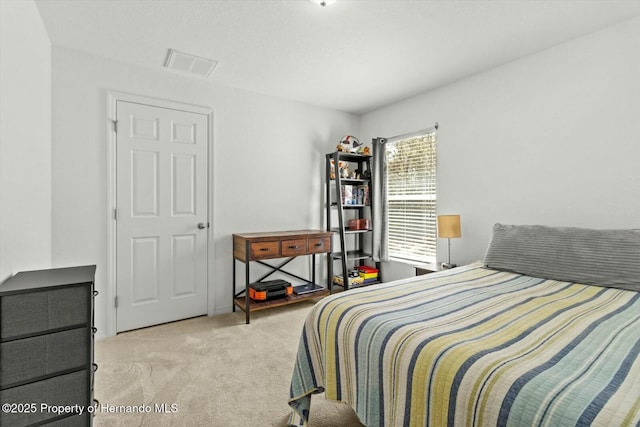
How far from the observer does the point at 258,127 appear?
3543 millimetres

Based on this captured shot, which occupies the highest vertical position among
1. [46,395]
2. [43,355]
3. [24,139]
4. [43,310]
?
[24,139]

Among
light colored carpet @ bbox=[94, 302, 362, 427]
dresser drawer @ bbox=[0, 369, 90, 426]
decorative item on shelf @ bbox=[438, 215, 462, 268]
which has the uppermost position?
decorative item on shelf @ bbox=[438, 215, 462, 268]

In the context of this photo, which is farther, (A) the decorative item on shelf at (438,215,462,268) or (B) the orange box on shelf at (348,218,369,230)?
(B) the orange box on shelf at (348,218,369,230)

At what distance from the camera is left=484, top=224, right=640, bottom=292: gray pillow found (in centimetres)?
186

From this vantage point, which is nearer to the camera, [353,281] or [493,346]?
[493,346]

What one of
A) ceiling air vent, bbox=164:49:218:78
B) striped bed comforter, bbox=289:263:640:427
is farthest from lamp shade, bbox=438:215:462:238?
ceiling air vent, bbox=164:49:218:78

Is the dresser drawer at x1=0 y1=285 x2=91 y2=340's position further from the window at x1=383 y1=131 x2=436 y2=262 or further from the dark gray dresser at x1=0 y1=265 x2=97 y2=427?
the window at x1=383 y1=131 x2=436 y2=262

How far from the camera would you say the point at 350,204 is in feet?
13.0

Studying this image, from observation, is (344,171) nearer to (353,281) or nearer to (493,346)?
(353,281)

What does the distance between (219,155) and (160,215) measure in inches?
33.8

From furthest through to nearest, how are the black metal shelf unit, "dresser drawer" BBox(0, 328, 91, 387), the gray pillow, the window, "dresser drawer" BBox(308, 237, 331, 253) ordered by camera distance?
the black metal shelf unit
the window
"dresser drawer" BBox(308, 237, 331, 253)
the gray pillow
"dresser drawer" BBox(0, 328, 91, 387)

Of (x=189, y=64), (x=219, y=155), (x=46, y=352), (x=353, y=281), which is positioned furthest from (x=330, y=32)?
(x=353, y=281)

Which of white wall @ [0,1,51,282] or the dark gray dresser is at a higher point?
white wall @ [0,1,51,282]

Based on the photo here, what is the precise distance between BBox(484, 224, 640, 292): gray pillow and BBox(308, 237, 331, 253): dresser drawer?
5.49ft
